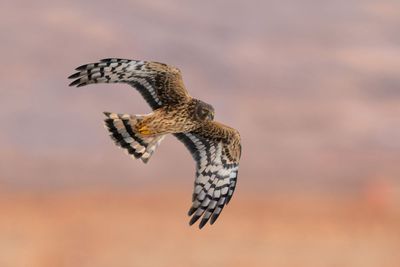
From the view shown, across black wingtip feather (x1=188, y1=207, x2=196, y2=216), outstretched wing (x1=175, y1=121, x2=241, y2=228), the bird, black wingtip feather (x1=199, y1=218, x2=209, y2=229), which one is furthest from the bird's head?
black wingtip feather (x1=199, y1=218, x2=209, y2=229)

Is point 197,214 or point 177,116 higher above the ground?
point 177,116

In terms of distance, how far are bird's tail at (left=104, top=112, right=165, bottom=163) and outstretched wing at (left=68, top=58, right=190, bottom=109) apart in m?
0.59

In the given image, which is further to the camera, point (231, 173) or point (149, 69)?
point (231, 173)

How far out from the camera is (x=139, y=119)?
21.0m

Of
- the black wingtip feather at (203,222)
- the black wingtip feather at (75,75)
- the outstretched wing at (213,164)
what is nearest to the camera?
the black wingtip feather at (75,75)

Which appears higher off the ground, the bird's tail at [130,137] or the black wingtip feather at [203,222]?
the bird's tail at [130,137]

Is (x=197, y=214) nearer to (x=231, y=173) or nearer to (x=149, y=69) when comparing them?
(x=231, y=173)

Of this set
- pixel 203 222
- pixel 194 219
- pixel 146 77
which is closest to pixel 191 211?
pixel 194 219

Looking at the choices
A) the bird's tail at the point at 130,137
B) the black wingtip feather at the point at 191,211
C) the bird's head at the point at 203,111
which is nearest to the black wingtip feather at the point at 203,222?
the black wingtip feather at the point at 191,211

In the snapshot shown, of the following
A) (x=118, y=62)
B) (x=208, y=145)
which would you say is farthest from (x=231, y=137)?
(x=118, y=62)

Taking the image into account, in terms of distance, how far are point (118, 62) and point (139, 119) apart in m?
1.45

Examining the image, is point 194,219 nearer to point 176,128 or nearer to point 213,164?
point 213,164

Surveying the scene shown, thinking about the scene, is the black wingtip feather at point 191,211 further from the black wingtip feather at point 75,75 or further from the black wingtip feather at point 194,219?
the black wingtip feather at point 75,75

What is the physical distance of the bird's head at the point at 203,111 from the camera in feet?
67.8
